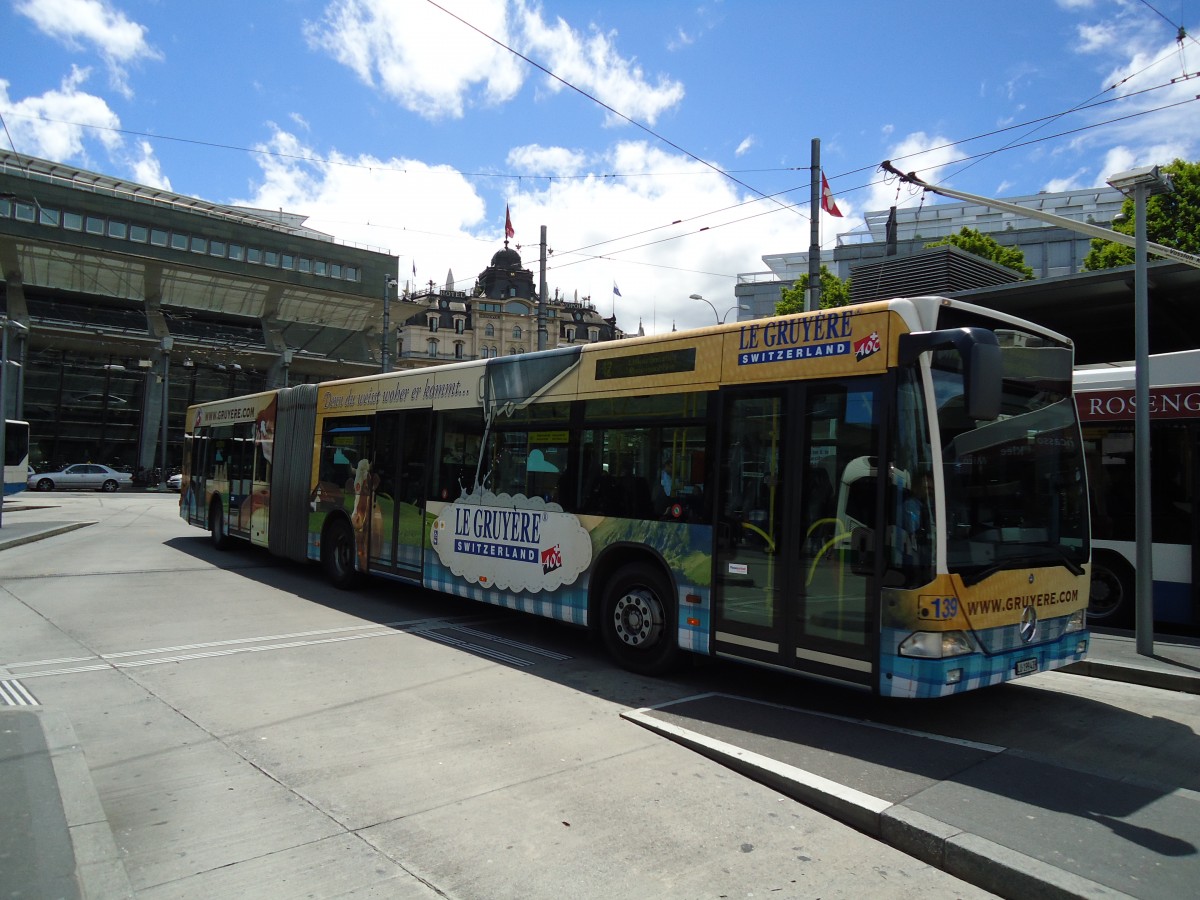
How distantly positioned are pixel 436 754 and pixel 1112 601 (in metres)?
8.66

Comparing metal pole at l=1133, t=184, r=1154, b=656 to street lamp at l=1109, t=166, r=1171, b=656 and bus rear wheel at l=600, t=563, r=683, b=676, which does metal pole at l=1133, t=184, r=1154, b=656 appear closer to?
street lamp at l=1109, t=166, r=1171, b=656

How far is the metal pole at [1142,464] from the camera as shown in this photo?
7855 mm

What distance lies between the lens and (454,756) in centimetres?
517

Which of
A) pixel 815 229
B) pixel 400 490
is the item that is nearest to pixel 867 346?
pixel 400 490

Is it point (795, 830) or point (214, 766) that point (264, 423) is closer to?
point (214, 766)

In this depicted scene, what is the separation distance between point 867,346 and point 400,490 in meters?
6.76

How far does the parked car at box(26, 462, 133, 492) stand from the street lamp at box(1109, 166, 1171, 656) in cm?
4844

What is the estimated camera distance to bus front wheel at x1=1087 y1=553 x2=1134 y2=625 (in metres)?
9.67

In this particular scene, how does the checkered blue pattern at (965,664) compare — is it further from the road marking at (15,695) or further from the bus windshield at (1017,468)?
the road marking at (15,695)

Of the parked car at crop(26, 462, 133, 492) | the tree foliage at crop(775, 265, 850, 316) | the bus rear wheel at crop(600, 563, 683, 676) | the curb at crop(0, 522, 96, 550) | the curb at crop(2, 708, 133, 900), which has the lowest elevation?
the curb at crop(2, 708, 133, 900)

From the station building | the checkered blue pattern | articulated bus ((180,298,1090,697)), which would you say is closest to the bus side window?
articulated bus ((180,298,1090,697))

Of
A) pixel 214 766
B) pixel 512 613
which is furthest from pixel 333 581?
pixel 214 766

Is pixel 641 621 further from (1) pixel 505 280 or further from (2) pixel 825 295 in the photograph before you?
(1) pixel 505 280

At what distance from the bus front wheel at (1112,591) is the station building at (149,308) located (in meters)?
38.2
